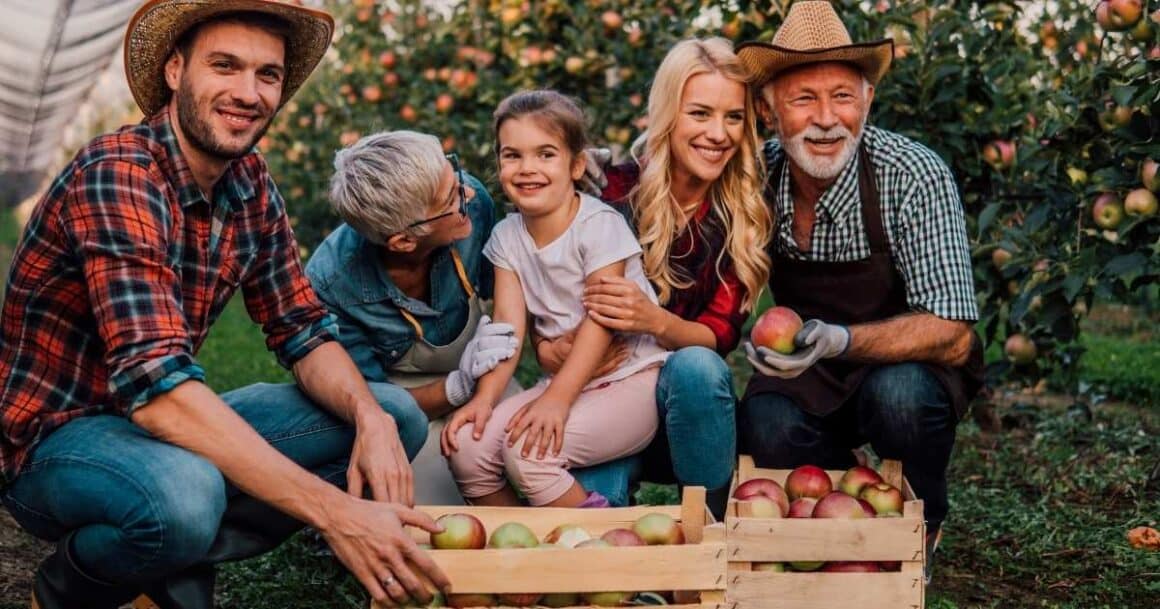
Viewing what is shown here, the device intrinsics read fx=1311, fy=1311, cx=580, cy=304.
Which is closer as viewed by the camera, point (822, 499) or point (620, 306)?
point (822, 499)

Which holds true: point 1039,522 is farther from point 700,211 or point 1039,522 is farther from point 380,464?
point 380,464

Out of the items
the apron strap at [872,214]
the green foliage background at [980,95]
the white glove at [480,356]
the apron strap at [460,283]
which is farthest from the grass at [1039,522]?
the apron strap at [872,214]

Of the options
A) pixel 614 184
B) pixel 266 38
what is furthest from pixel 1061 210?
pixel 266 38

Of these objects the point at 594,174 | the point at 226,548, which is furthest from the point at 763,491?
the point at 226,548

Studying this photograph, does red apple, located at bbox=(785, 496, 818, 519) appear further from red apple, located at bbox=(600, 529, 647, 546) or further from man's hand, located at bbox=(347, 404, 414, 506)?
man's hand, located at bbox=(347, 404, 414, 506)

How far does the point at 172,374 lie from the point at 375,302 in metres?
0.91

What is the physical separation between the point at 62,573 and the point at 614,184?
1.71 m

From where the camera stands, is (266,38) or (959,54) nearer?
(266,38)

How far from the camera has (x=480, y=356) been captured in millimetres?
3217

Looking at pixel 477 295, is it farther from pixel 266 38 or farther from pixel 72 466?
pixel 72 466

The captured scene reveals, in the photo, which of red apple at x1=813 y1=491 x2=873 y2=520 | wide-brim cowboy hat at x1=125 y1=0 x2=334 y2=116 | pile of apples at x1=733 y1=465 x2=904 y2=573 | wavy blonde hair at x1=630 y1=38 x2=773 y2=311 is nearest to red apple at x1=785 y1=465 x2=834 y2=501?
pile of apples at x1=733 y1=465 x2=904 y2=573

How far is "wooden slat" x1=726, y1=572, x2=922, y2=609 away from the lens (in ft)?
9.02

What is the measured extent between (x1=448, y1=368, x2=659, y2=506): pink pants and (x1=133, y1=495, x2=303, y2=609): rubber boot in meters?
0.47

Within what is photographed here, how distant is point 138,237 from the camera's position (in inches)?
102
